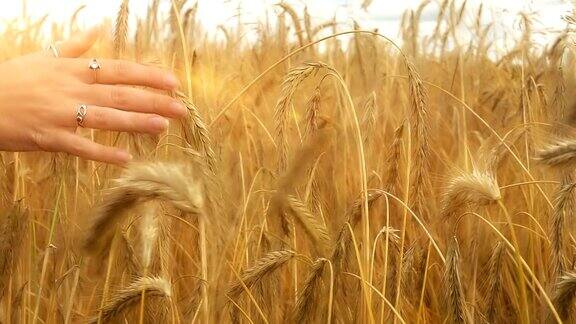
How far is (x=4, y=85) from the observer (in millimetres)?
1236

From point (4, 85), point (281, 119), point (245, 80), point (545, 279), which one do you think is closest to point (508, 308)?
point (545, 279)

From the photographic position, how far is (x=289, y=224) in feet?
4.40

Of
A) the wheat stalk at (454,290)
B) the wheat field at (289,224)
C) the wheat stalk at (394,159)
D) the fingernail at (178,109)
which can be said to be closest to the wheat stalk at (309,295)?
the wheat field at (289,224)

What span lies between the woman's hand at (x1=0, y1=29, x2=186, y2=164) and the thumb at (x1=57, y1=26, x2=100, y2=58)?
0.09m

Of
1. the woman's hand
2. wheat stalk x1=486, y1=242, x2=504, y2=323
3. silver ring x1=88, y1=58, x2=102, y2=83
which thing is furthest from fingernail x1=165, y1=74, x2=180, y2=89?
wheat stalk x1=486, y1=242, x2=504, y2=323

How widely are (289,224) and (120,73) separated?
0.36 metres

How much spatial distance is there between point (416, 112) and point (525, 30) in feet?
6.25

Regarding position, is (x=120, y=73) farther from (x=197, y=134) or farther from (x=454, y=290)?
(x=454, y=290)

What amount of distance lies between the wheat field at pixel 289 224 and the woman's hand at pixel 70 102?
6 cm

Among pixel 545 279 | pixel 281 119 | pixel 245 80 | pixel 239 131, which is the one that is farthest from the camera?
pixel 245 80

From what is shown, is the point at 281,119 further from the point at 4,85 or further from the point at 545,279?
the point at 545,279

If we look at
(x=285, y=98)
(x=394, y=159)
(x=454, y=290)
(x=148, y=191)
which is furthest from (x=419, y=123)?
(x=148, y=191)

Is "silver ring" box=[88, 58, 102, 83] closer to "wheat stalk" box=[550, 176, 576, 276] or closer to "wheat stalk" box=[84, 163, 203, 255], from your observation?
"wheat stalk" box=[84, 163, 203, 255]

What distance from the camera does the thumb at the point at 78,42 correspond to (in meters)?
1.33
